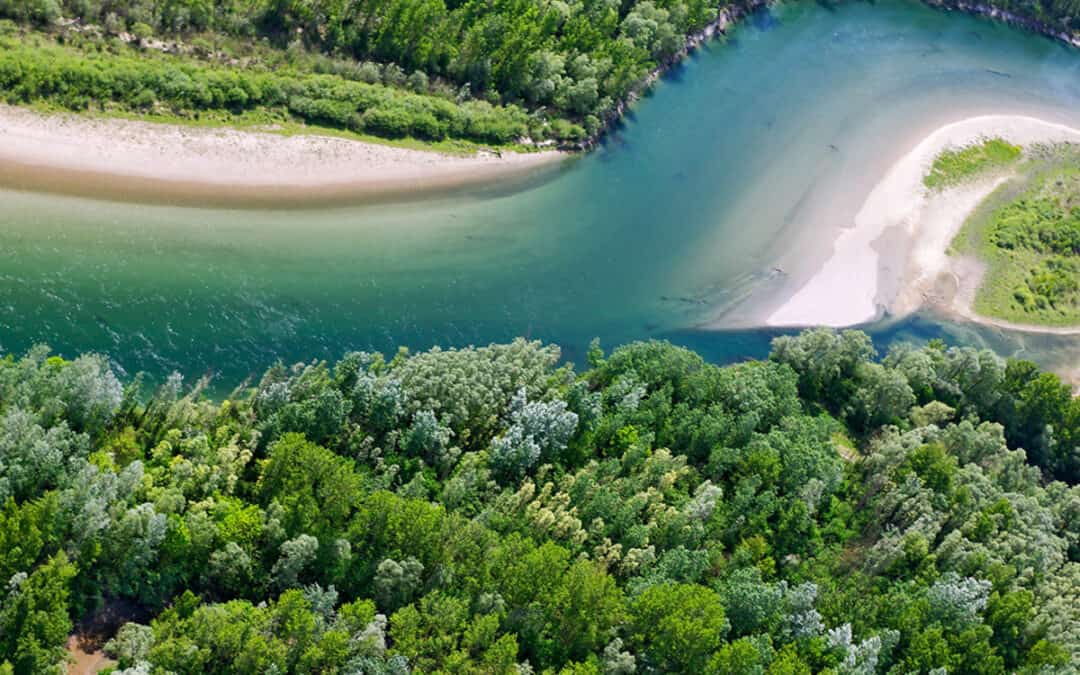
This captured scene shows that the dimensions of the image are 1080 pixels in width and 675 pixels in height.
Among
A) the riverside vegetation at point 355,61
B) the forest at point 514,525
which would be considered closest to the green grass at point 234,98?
the riverside vegetation at point 355,61

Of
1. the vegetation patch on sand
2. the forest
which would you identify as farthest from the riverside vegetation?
the vegetation patch on sand

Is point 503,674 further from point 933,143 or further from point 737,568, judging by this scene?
point 933,143

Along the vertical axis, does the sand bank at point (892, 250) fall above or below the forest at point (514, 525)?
above

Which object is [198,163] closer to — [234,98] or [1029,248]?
[234,98]

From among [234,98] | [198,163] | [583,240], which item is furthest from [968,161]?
[198,163]

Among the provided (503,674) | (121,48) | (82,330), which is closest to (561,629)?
(503,674)

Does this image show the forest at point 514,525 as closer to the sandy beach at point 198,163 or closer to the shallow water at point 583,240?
the shallow water at point 583,240
